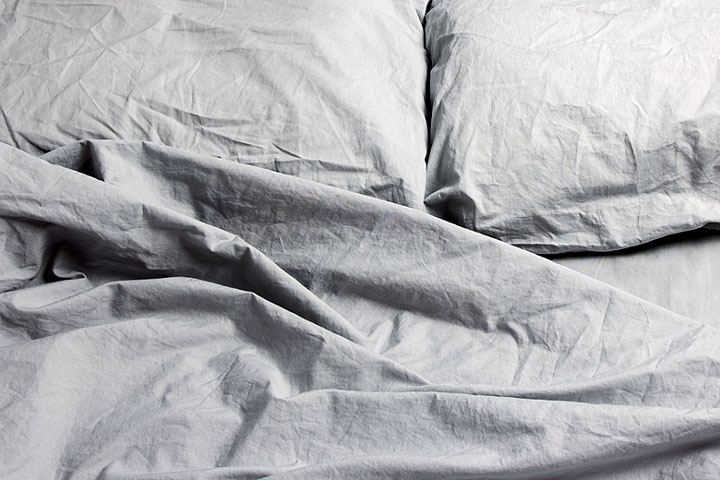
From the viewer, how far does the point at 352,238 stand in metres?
0.87

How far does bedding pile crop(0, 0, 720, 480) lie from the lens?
2.23 feet

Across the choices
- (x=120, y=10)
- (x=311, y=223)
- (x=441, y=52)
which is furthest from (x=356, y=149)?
(x=120, y=10)

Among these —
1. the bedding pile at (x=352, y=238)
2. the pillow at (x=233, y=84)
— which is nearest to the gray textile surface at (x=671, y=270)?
the bedding pile at (x=352, y=238)

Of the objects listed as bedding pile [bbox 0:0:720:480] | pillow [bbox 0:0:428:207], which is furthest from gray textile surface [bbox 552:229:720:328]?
pillow [bbox 0:0:428:207]

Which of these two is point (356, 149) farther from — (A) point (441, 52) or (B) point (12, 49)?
(B) point (12, 49)

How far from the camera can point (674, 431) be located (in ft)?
2.08

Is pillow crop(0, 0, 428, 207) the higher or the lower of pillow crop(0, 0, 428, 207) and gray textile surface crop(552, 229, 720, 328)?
the higher

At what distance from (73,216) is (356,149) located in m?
0.32

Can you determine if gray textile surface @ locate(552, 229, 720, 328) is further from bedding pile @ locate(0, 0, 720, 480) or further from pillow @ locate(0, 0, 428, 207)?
pillow @ locate(0, 0, 428, 207)

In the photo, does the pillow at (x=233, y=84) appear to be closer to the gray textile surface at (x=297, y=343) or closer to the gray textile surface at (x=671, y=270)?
the gray textile surface at (x=297, y=343)

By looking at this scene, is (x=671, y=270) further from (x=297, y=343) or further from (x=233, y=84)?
(x=233, y=84)

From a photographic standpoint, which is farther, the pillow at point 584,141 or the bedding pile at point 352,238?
the pillow at point 584,141

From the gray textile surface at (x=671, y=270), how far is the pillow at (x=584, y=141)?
24 mm

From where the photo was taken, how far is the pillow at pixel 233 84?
3.08ft
